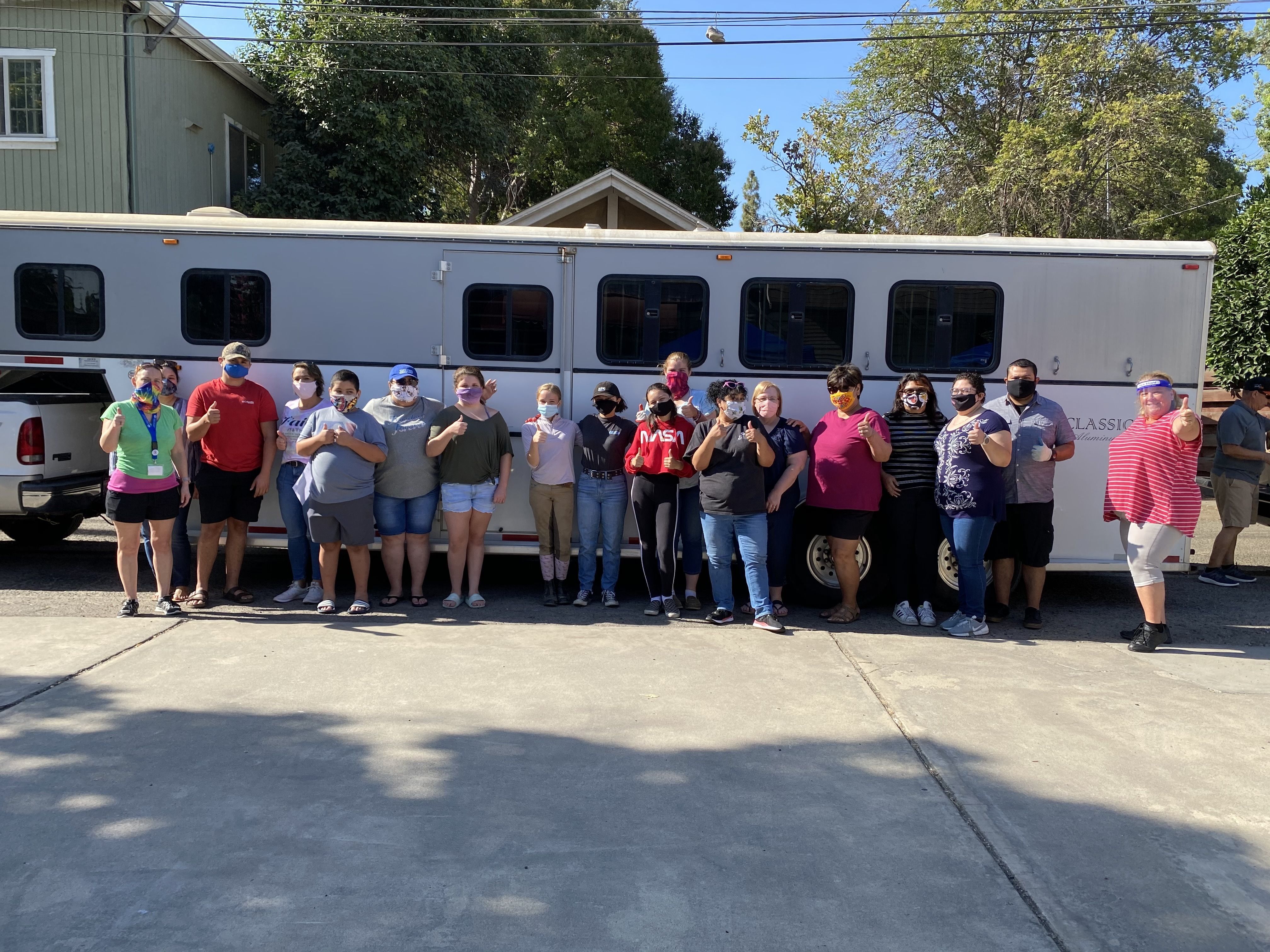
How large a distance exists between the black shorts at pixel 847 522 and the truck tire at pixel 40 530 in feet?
22.4

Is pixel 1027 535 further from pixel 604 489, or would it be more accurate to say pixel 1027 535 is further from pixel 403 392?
pixel 403 392

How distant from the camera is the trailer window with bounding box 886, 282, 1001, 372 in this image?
7367mm

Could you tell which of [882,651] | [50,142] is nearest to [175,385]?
[882,651]

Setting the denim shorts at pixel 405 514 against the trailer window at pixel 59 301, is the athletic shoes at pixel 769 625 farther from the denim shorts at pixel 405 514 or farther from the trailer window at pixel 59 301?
the trailer window at pixel 59 301

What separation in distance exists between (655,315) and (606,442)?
104cm

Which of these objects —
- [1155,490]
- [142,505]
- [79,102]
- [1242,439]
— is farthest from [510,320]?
[79,102]

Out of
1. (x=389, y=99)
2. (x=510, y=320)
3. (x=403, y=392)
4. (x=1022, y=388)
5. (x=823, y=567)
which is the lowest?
(x=823, y=567)

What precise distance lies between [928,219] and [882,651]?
15896 millimetres

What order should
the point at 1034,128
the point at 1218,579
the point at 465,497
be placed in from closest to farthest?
the point at 465,497 → the point at 1218,579 → the point at 1034,128

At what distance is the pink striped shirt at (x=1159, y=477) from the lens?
251 inches

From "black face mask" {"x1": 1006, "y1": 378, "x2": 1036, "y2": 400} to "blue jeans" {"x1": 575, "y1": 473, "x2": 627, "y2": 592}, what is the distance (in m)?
2.86

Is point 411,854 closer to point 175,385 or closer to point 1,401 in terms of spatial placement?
point 175,385

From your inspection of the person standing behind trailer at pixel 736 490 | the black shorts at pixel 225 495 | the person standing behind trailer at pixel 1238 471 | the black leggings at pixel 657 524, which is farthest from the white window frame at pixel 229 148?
the person standing behind trailer at pixel 1238 471

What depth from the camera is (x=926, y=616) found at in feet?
23.5
